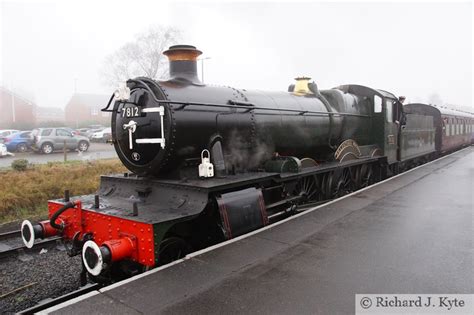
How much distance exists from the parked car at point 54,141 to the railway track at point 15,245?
14517 mm

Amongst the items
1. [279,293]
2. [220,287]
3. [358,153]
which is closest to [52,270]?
[220,287]

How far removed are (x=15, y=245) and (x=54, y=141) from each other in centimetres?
1566

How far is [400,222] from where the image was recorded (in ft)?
20.4

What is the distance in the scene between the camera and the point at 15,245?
677 centimetres

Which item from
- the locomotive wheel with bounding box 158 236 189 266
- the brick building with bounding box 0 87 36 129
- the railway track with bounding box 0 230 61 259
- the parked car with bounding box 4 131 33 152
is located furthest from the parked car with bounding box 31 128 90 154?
the brick building with bounding box 0 87 36 129

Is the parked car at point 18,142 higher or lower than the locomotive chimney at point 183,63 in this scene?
lower

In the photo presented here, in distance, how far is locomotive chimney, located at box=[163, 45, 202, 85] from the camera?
18.9ft

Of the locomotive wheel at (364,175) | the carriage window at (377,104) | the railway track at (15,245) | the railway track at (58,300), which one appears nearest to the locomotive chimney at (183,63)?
the railway track at (58,300)

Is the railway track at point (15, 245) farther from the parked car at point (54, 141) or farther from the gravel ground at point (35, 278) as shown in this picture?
the parked car at point (54, 141)

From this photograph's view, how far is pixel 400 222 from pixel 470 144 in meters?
31.2

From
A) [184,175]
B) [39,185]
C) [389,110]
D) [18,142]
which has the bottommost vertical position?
[39,185]

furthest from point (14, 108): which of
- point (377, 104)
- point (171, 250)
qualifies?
point (171, 250)

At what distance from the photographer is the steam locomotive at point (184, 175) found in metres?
4.51

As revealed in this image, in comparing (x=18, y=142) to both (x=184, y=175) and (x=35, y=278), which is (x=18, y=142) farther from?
(x=184, y=175)
